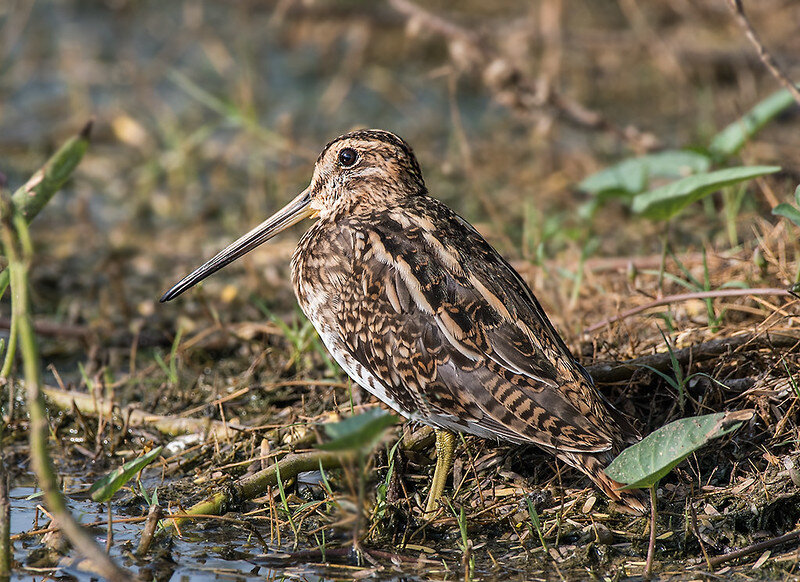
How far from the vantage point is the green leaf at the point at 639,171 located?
197 inches

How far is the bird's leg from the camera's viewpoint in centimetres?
368

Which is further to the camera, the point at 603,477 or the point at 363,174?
the point at 363,174

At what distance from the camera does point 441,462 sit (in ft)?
12.2

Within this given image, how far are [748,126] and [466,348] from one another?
7.81 feet

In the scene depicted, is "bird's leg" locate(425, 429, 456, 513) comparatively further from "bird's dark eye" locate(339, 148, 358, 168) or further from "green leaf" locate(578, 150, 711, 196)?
"green leaf" locate(578, 150, 711, 196)

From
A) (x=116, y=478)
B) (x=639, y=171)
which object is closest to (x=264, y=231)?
(x=116, y=478)

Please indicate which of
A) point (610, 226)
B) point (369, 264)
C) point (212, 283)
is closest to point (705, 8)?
point (610, 226)

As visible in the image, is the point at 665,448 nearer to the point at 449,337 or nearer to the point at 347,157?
the point at 449,337

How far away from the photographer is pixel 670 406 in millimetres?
3924

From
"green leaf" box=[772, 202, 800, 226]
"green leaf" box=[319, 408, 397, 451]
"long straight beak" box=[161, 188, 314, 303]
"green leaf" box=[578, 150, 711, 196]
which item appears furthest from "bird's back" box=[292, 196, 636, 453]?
"green leaf" box=[578, 150, 711, 196]

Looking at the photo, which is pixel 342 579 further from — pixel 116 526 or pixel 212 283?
pixel 212 283

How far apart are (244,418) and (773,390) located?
2036mm

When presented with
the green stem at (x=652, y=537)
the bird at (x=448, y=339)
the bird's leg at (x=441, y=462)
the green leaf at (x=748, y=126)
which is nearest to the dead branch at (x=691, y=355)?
the bird at (x=448, y=339)

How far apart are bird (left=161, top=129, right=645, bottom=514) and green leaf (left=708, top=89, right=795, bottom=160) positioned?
1802mm
